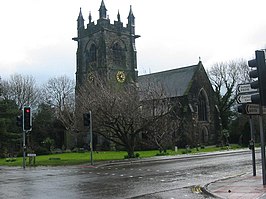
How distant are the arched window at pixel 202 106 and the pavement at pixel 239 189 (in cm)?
5575

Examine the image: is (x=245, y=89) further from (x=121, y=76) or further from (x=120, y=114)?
(x=121, y=76)

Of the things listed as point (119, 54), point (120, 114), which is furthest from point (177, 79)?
point (120, 114)

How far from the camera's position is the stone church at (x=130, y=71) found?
219 ft

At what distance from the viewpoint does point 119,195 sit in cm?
1209

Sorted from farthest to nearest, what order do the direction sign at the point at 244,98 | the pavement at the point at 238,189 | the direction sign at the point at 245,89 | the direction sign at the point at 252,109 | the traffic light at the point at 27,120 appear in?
the traffic light at the point at 27,120 < the direction sign at the point at 245,89 < the direction sign at the point at 244,98 < the direction sign at the point at 252,109 < the pavement at the point at 238,189

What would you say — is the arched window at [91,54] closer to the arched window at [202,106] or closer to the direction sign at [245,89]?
the arched window at [202,106]

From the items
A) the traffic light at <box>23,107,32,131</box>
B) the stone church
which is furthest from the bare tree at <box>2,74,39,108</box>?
the traffic light at <box>23,107,32,131</box>

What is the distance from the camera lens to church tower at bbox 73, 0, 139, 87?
72.5 metres

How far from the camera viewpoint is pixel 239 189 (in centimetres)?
1223

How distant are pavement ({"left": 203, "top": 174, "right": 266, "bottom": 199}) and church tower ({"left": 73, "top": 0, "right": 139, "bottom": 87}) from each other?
2252 inches

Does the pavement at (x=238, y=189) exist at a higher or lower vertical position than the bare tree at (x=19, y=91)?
lower

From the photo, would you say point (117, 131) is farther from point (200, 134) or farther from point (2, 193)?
point (200, 134)

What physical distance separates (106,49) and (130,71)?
6073mm

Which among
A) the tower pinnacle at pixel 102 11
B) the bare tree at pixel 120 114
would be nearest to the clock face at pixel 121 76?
the tower pinnacle at pixel 102 11
